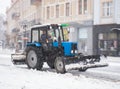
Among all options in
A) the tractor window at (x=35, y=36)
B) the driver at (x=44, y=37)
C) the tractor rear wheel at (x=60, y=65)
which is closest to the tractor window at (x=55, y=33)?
the driver at (x=44, y=37)

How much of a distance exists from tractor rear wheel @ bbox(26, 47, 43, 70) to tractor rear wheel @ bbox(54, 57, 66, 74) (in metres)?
1.50

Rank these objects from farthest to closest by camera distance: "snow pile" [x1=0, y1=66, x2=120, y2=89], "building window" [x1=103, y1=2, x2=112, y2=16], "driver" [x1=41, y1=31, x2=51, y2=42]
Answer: "building window" [x1=103, y1=2, x2=112, y2=16], "driver" [x1=41, y1=31, x2=51, y2=42], "snow pile" [x1=0, y1=66, x2=120, y2=89]

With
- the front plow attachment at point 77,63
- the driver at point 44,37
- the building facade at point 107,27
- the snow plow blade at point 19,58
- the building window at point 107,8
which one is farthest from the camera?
the building window at point 107,8

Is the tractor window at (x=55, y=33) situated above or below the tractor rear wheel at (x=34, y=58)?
above

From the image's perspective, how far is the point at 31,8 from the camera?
2704 inches

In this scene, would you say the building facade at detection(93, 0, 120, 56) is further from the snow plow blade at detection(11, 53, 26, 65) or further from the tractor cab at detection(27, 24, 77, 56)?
the tractor cab at detection(27, 24, 77, 56)

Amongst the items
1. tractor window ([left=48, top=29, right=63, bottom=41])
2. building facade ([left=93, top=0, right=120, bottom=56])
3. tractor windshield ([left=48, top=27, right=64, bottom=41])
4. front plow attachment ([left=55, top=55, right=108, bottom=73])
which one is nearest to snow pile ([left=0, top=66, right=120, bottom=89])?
front plow attachment ([left=55, top=55, right=108, bottom=73])

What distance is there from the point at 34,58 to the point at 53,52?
60.9 inches

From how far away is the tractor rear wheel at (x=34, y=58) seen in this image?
67.3 feet

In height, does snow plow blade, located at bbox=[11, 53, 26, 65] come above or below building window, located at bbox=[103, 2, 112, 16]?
below

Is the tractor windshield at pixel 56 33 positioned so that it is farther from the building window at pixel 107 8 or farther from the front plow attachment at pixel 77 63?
the building window at pixel 107 8

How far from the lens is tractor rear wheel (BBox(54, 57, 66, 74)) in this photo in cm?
1858

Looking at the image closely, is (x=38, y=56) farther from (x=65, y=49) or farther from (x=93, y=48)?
(x=93, y=48)

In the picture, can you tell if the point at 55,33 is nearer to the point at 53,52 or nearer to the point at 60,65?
the point at 53,52
